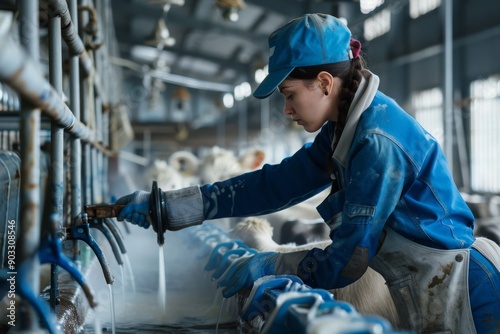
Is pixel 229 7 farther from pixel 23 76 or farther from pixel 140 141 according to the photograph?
pixel 140 141

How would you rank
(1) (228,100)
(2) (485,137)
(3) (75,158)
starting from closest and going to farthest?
(3) (75,158), (2) (485,137), (1) (228,100)

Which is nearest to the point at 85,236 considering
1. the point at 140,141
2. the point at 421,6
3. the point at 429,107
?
the point at 429,107

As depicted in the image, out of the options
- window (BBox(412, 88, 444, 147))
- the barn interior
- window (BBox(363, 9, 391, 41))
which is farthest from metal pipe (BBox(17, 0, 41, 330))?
window (BBox(363, 9, 391, 41))

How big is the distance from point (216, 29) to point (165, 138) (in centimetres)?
555

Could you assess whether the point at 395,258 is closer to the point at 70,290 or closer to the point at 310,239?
the point at 70,290

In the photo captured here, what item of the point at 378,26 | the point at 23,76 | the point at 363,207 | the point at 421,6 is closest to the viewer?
the point at 23,76

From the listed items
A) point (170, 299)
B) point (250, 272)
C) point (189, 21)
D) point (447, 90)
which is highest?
point (189, 21)

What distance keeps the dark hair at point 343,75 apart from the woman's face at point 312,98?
0.05 ft

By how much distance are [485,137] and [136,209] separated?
35.9 ft

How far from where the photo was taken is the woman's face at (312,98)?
204cm

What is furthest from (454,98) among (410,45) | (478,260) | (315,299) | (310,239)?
(315,299)

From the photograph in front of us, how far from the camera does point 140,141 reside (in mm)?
22484

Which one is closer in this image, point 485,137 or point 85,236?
point 85,236

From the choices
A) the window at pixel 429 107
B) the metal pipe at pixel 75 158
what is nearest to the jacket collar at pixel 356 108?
the metal pipe at pixel 75 158
